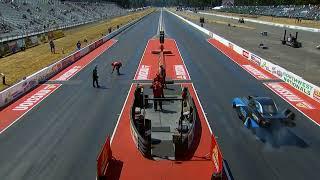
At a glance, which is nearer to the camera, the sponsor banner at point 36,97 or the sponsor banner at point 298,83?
the sponsor banner at point 36,97

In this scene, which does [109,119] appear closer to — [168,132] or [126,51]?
[168,132]

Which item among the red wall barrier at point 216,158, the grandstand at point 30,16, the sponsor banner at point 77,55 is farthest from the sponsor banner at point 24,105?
the grandstand at point 30,16

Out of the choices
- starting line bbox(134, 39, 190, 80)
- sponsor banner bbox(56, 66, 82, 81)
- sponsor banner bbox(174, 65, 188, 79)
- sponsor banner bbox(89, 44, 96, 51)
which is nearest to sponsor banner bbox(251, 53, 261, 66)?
starting line bbox(134, 39, 190, 80)

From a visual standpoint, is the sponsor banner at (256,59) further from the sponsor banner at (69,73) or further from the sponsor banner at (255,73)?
the sponsor banner at (69,73)

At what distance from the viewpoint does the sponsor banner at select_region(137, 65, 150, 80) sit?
32250 millimetres

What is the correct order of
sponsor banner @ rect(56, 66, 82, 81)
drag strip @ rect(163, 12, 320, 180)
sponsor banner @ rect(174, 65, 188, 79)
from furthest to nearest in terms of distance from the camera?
sponsor banner @ rect(174, 65, 188, 79), sponsor banner @ rect(56, 66, 82, 81), drag strip @ rect(163, 12, 320, 180)

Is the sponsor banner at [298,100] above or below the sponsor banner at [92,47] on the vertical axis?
below

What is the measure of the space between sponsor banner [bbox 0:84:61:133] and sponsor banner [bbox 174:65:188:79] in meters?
10.8

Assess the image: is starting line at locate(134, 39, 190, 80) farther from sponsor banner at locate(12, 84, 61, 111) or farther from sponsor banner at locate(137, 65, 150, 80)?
sponsor banner at locate(12, 84, 61, 111)

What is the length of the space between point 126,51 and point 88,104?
25.2 metres

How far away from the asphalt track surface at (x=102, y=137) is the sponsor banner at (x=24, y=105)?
0.54 meters

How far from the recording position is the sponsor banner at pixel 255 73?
1260 inches

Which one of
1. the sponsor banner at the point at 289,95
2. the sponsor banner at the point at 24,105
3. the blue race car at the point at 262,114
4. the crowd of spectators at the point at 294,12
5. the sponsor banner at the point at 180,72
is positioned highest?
the crowd of spectators at the point at 294,12

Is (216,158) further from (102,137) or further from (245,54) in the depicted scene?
(245,54)
